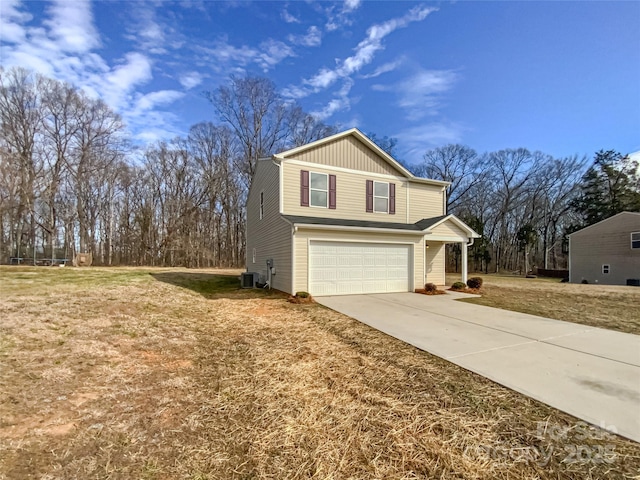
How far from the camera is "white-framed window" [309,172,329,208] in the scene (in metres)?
12.0

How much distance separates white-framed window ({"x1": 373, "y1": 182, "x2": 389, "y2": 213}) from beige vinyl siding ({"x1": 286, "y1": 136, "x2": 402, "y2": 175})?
0.63 m

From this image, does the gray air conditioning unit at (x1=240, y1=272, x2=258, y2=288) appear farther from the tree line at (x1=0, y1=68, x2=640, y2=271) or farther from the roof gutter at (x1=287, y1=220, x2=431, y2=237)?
the tree line at (x1=0, y1=68, x2=640, y2=271)

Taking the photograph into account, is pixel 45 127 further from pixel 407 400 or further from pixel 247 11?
pixel 407 400

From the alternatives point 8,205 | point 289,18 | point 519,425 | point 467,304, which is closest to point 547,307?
point 467,304

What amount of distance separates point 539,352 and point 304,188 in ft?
Result: 29.7

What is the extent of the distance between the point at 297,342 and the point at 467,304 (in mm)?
6504

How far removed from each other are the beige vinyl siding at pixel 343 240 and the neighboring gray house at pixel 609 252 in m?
19.5

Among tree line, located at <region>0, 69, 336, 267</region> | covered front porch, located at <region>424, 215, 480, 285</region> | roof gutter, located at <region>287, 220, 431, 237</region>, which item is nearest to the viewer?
roof gutter, located at <region>287, 220, 431, 237</region>

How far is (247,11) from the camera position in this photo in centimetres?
1112

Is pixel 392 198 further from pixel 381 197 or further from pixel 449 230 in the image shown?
pixel 449 230

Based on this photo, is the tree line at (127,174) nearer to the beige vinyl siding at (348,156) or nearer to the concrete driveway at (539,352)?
the beige vinyl siding at (348,156)

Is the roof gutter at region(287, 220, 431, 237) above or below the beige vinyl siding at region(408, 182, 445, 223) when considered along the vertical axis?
below

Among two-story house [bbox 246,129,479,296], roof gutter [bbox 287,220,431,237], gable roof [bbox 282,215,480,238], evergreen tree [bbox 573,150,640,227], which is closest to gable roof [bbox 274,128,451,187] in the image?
two-story house [bbox 246,129,479,296]

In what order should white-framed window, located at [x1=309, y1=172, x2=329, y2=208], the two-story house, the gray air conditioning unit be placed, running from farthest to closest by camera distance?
the gray air conditioning unit, white-framed window, located at [x1=309, y1=172, x2=329, y2=208], the two-story house
